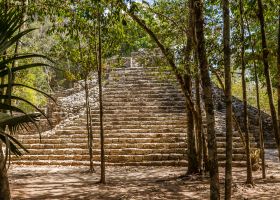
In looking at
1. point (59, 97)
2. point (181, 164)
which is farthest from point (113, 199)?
point (59, 97)

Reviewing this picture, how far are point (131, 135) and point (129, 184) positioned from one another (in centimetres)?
524

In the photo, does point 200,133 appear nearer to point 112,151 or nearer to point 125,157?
point 125,157

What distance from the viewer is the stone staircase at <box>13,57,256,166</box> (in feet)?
44.4

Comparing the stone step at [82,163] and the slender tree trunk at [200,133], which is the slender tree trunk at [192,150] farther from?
the stone step at [82,163]

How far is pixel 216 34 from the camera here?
10820 mm

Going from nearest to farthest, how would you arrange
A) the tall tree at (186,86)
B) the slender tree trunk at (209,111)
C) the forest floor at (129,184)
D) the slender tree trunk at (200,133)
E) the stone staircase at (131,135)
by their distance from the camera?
1. the slender tree trunk at (209,111)
2. the forest floor at (129,184)
3. the tall tree at (186,86)
4. the slender tree trunk at (200,133)
5. the stone staircase at (131,135)

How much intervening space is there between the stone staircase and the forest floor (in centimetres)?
107

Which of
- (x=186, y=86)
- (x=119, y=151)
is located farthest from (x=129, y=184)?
(x=119, y=151)

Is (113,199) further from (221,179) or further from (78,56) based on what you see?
(78,56)

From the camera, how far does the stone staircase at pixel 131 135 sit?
13531 millimetres

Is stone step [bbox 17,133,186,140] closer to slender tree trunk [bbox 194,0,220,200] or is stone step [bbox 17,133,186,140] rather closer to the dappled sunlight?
the dappled sunlight

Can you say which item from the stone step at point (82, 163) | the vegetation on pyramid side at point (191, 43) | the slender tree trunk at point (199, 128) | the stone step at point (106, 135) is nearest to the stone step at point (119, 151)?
the stone step at point (82, 163)

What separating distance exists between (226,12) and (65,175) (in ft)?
25.3

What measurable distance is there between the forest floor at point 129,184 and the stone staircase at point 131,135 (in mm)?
1068
